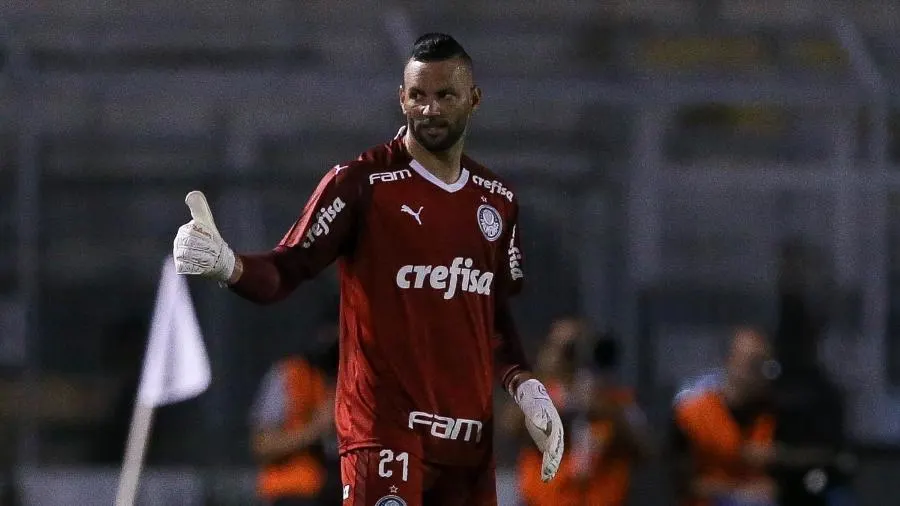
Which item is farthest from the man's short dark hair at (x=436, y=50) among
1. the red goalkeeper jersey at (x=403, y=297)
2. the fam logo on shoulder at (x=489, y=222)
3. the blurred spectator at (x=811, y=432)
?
the blurred spectator at (x=811, y=432)

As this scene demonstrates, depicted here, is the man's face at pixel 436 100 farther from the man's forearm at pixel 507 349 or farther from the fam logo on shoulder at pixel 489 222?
the man's forearm at pixel 507 349

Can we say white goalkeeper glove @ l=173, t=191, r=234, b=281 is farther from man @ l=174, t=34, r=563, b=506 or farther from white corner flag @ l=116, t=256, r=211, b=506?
white corner flag @ l=116, t=256, r=211, b=506

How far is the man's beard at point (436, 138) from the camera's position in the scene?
16.3ft

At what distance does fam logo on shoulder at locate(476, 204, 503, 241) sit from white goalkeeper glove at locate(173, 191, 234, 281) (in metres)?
0.78

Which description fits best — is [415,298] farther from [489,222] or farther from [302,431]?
[302,431]

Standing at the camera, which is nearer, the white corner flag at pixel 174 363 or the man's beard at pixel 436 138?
the man's beard at pixel 436 138

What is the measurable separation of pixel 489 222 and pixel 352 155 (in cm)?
372

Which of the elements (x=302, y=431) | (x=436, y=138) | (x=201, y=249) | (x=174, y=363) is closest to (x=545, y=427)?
(x=436, y=138)

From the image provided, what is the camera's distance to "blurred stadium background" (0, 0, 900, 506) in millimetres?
8742

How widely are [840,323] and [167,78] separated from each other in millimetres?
3334

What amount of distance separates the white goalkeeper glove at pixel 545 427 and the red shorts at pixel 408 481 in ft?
0.50

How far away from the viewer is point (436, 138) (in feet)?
16.3

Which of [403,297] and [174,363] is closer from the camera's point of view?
[403,297]

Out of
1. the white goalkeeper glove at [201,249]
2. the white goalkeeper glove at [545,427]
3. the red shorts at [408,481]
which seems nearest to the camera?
the white goalkeeper glove at [201,249]
